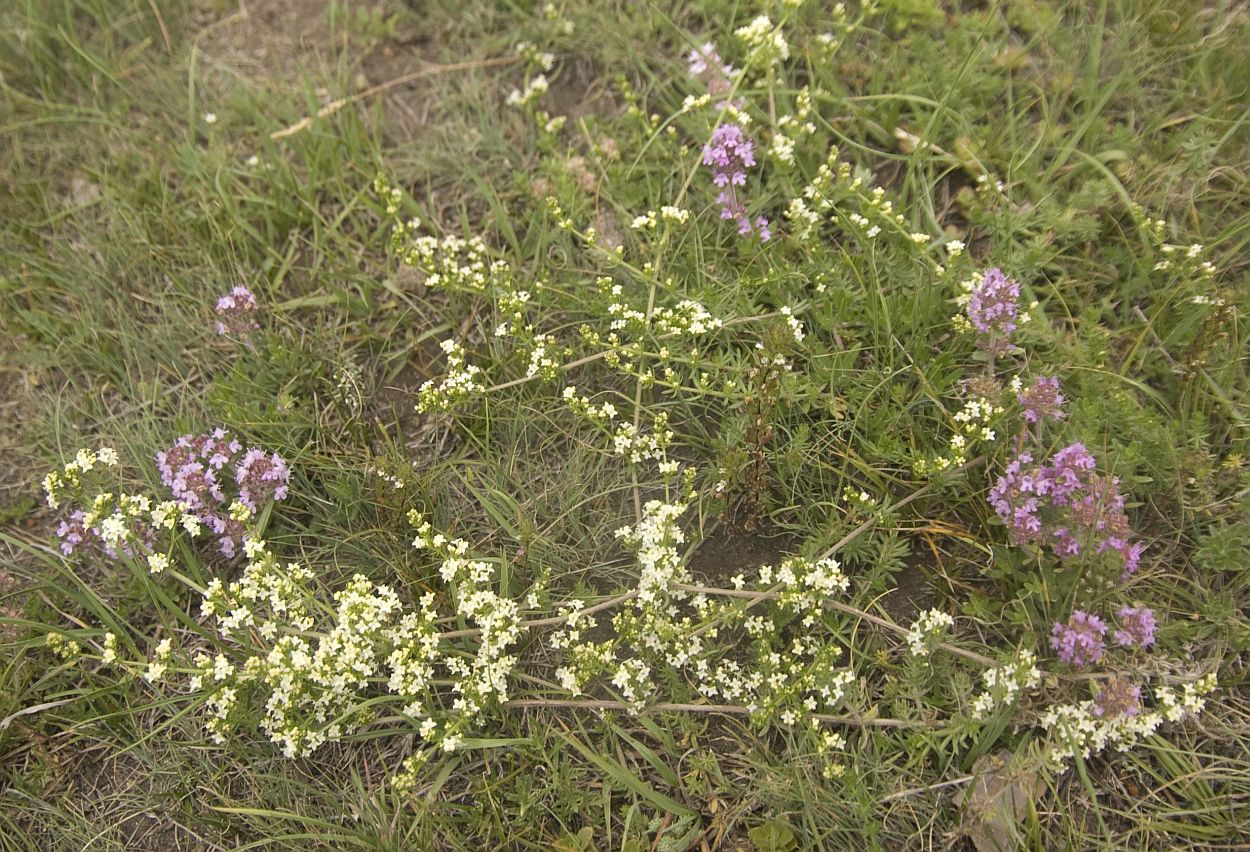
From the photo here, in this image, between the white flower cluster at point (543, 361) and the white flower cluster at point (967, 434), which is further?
the white flower cluster at point (543, 361)

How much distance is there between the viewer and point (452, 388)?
9.82 feet

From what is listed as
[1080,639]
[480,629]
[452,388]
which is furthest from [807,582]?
[452,388]

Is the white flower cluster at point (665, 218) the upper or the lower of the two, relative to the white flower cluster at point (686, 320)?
upper

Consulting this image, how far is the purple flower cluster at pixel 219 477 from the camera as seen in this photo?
3.09m

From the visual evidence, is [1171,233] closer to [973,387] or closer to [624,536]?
[973,387]

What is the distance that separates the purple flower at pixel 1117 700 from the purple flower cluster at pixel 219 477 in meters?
2.58

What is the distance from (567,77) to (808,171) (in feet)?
3.85

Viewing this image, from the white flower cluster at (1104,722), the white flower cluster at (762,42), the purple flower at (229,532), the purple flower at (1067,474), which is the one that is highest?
the white flower cluster at (762,42)

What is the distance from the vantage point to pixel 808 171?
11.1ft

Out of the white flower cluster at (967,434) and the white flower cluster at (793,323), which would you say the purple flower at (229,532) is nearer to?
the white flower cluster at (793,323)

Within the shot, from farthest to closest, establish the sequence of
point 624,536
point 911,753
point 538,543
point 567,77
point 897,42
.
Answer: point 567,77, point 897,42, point 538,543, point 624,536, point 911,753

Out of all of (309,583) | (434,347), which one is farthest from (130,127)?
(309,583)

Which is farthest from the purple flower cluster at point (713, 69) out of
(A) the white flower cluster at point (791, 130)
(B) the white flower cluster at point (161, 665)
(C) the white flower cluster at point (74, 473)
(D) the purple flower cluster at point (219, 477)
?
(B) the white flower cluster at point (161, 665)

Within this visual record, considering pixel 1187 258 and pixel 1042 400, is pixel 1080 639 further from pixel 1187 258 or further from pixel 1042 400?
pixel 1187 258
